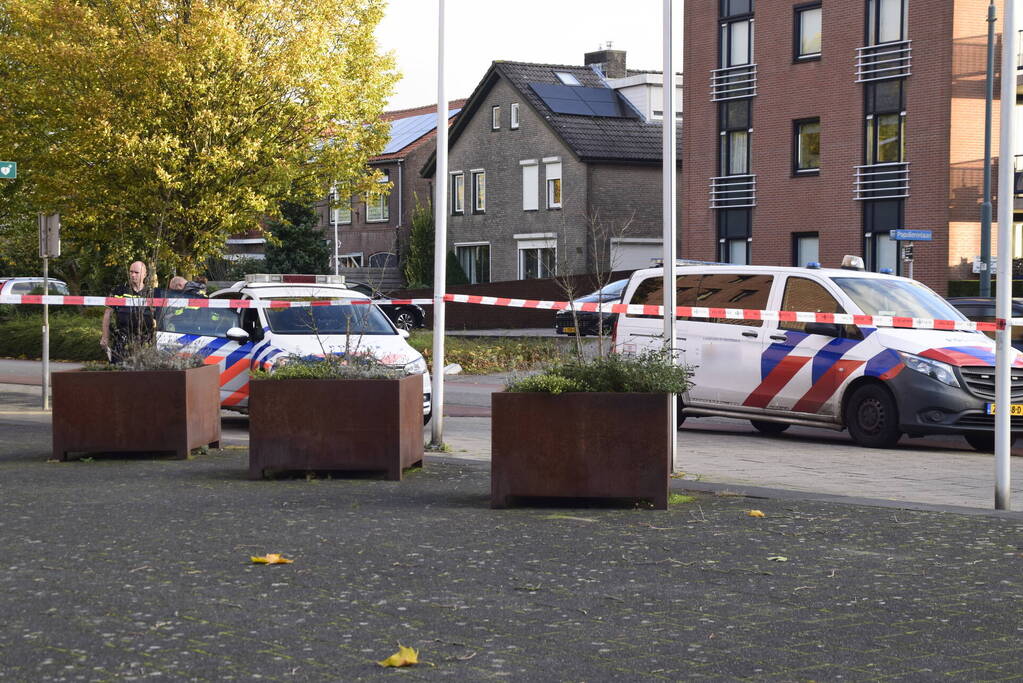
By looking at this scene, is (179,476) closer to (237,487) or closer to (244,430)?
(237,487)

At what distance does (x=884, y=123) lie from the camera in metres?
37.4

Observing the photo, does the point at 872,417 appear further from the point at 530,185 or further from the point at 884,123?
the point at 530,185

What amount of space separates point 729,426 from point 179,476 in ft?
26.6

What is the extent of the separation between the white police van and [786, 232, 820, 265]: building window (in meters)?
24.4

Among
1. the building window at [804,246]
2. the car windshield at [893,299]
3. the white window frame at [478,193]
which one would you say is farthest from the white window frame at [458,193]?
the car windshield at [893,299]

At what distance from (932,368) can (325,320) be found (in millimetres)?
6262

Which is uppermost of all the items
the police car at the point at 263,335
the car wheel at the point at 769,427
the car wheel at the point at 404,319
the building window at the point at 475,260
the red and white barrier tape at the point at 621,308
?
the building window at the point at 475,260

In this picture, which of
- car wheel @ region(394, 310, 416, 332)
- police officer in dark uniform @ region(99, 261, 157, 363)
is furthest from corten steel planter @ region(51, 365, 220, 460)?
car wheel @ region(394, 310, 416, 332)

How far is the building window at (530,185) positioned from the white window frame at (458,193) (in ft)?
13.3

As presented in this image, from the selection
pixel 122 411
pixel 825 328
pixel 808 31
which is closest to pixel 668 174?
pixel 825 328

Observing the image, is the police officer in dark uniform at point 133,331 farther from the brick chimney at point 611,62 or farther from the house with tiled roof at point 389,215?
the brick chimney at point 611,62

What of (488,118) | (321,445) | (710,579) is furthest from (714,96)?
(710,579)

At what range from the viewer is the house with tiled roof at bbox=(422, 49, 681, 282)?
4900cm

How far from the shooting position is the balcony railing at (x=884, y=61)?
120 feet
